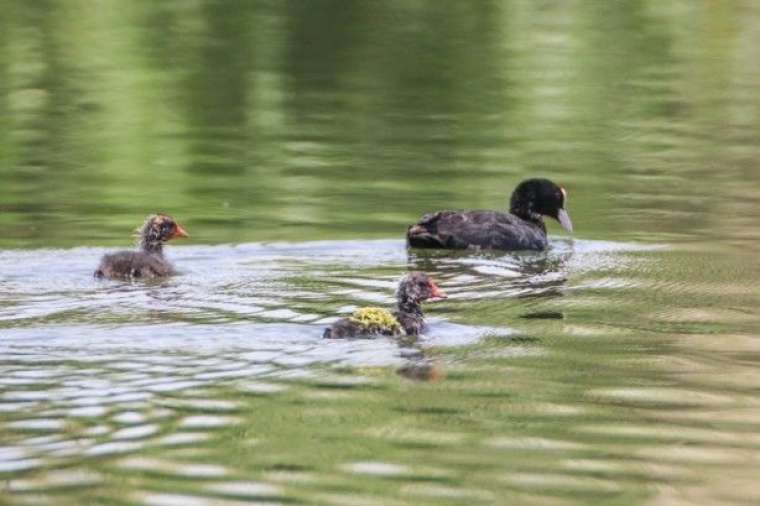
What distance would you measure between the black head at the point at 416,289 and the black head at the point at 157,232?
136 inches

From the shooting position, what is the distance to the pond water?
9719mm

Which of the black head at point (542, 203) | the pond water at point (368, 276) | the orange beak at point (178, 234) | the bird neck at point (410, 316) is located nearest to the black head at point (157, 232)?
the orange beak at point (178, 234)

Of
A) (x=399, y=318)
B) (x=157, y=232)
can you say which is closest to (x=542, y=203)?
(x=157, y=232)

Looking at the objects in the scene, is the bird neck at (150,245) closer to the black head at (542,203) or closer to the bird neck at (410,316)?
the bird neck at (410,316)

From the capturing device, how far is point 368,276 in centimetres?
1599

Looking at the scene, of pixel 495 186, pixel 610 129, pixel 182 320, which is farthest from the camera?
pixel 610 129

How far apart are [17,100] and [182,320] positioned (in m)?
16.4

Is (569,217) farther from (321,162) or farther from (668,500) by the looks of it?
(668,500)

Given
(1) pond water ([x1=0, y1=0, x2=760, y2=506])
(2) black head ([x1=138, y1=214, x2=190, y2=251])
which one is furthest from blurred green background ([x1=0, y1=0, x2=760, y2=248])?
(2) black head ([x1=138, y1=214, x2=190, y2=251])

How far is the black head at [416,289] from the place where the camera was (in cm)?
1341

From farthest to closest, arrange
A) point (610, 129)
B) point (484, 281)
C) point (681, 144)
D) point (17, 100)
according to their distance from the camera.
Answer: point (17, 100) → point (610, 129) → point (681, 144) → point (484, 281)

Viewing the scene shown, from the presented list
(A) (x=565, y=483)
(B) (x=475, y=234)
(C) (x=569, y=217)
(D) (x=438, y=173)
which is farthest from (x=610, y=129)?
(A) (x=565, y=483)

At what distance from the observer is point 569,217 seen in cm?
2000

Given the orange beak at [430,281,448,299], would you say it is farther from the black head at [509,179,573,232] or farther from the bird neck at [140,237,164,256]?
the black head at [509,179,573,232]
